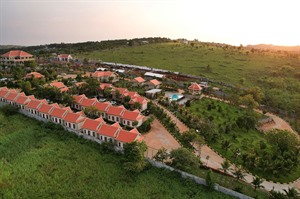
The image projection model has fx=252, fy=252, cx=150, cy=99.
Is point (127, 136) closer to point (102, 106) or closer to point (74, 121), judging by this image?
point (74, 121)

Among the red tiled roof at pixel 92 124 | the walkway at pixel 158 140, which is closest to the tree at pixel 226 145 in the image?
the walkway at pixel 158 140

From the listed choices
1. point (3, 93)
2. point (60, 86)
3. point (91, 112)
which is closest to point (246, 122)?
point (91, 112)

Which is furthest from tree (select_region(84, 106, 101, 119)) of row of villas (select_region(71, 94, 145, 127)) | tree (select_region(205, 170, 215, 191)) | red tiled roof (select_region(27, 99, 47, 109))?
tree (select_region(205, 170, 215, 191))

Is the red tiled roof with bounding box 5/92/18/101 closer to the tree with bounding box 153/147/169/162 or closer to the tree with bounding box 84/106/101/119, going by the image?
the tree with bounding box 84/106/101/119

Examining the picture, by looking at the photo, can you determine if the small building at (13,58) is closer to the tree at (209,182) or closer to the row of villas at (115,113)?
the row of villas at (115,113)

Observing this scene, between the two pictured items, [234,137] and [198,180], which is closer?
[198,180]
